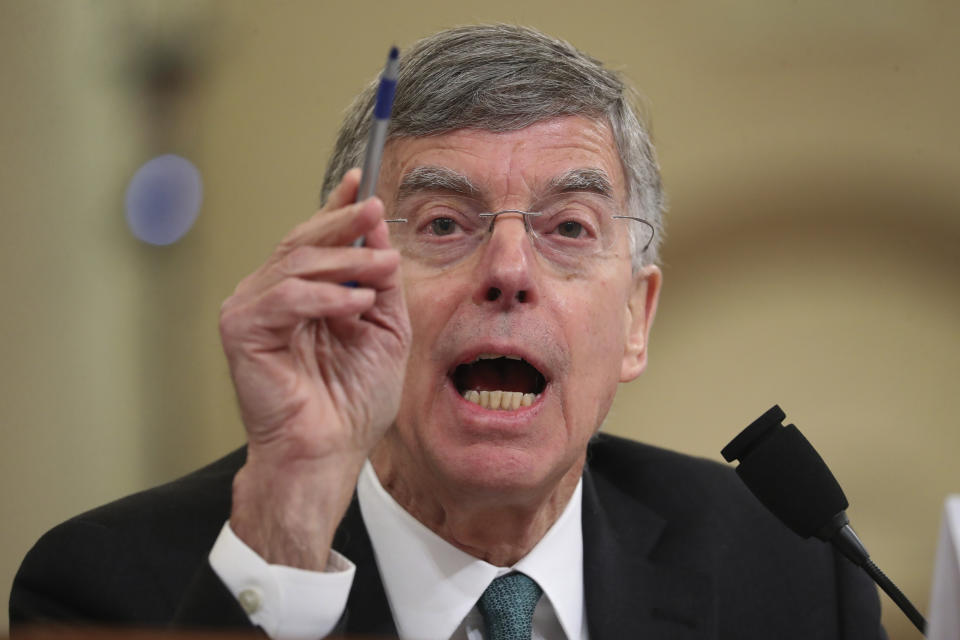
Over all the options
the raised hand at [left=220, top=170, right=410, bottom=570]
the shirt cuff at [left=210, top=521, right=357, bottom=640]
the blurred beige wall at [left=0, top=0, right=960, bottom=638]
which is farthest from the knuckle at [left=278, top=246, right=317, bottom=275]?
the blurred beige wall at [left=0, top=0, right=960, bottom=638]

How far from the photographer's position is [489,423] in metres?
1.61

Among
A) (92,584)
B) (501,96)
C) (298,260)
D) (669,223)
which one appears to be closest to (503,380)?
(501,96)

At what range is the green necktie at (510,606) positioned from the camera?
1.63m

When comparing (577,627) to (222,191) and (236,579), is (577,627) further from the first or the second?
(222,191)

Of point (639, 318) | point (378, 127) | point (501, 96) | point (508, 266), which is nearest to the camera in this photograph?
point (378, 127)

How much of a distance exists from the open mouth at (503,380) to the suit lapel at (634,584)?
0.30 metres

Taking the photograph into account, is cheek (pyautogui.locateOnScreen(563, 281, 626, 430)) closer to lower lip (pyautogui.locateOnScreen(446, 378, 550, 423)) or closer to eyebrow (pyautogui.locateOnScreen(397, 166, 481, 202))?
lower lip (pyautogui.locateOnScreen(446, 378, 550, 423))

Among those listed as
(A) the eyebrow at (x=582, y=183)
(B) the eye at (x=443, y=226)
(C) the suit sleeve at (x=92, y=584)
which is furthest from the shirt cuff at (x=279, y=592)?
(A) the eyebrow at (x=582, y=183)

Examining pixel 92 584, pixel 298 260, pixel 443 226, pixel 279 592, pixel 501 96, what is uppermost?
pixel 501 96

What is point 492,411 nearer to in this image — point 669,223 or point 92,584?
point 92,584

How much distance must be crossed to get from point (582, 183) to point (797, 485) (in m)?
0.58

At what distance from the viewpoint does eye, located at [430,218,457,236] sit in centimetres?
172

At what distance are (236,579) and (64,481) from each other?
2010mm

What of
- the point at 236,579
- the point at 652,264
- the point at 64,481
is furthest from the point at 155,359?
the point at 236,579
